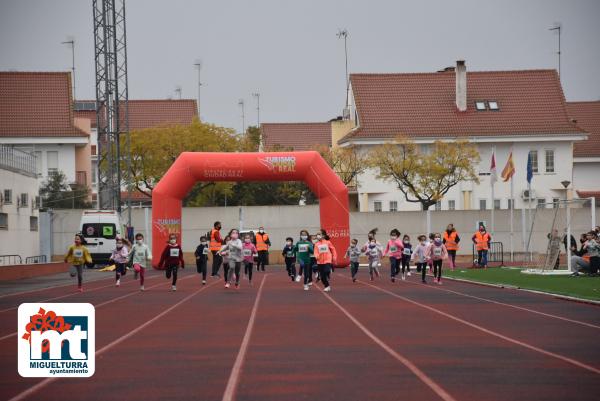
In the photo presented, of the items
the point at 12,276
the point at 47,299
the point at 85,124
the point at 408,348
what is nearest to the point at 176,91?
the point at 85,124

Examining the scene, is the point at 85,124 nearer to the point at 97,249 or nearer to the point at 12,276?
the point at 97,249

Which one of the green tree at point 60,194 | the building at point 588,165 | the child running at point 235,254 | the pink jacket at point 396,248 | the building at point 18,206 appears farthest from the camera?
the building at point 588,165

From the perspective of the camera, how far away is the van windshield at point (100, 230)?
5528 centimetres

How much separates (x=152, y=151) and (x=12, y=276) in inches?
1356

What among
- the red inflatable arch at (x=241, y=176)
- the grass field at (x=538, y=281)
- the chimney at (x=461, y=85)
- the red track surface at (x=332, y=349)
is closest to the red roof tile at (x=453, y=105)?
the chimney at (x=461, y=85)

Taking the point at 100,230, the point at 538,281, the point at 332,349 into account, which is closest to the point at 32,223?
the point at 100,230

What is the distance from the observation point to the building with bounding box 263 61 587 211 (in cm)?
7262

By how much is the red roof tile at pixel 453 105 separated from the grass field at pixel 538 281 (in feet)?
92.0

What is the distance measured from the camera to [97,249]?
55531 millimetres

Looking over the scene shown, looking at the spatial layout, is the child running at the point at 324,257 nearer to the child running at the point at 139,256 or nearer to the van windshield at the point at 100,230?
the child running at the point at 139,256

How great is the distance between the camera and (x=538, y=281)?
35.7 meters

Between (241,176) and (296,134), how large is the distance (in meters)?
54.8

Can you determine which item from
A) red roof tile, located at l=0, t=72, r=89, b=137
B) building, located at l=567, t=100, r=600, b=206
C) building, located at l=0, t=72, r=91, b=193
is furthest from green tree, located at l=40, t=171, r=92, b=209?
building, located at l=567, t=100, r=600, b=206

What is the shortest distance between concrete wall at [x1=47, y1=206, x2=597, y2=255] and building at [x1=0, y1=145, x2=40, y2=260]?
241 cm
